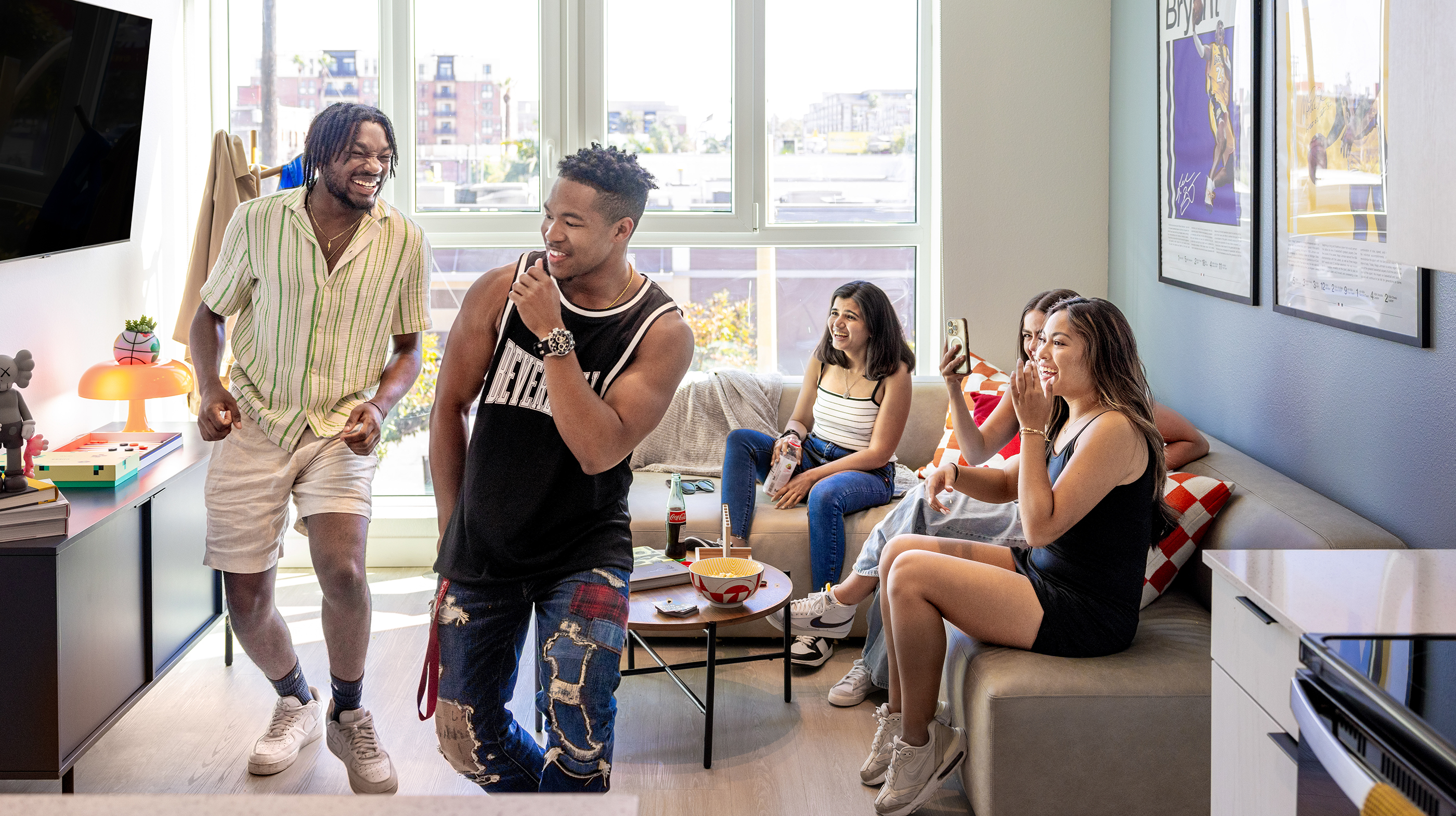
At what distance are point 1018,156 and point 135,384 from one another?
9.73 ft

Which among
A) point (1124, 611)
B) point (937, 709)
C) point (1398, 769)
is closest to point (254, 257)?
point (937, 709)

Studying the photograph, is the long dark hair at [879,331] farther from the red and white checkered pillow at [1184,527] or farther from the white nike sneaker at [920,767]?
the white nike sneaker at [920,767]

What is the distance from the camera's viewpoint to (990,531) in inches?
119

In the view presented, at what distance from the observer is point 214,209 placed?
3.90 metres

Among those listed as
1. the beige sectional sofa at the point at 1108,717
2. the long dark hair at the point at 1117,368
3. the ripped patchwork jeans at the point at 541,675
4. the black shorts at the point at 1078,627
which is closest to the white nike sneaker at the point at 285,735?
the ripped patchwork jeans at the point at 541,675

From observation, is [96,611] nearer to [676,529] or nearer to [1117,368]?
[676,529]

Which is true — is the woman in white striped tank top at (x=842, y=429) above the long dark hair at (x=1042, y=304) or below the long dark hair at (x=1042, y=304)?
below

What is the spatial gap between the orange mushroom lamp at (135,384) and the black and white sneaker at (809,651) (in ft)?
5.99

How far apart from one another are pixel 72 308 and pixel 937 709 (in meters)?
2.64

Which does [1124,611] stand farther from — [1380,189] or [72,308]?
[72,308]

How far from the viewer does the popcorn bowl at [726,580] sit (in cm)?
281

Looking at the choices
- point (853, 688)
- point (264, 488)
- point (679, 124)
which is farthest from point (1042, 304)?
point (679, 124)

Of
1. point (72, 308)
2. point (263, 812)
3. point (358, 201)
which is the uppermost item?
point (358, 201)

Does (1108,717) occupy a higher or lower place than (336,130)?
lower
